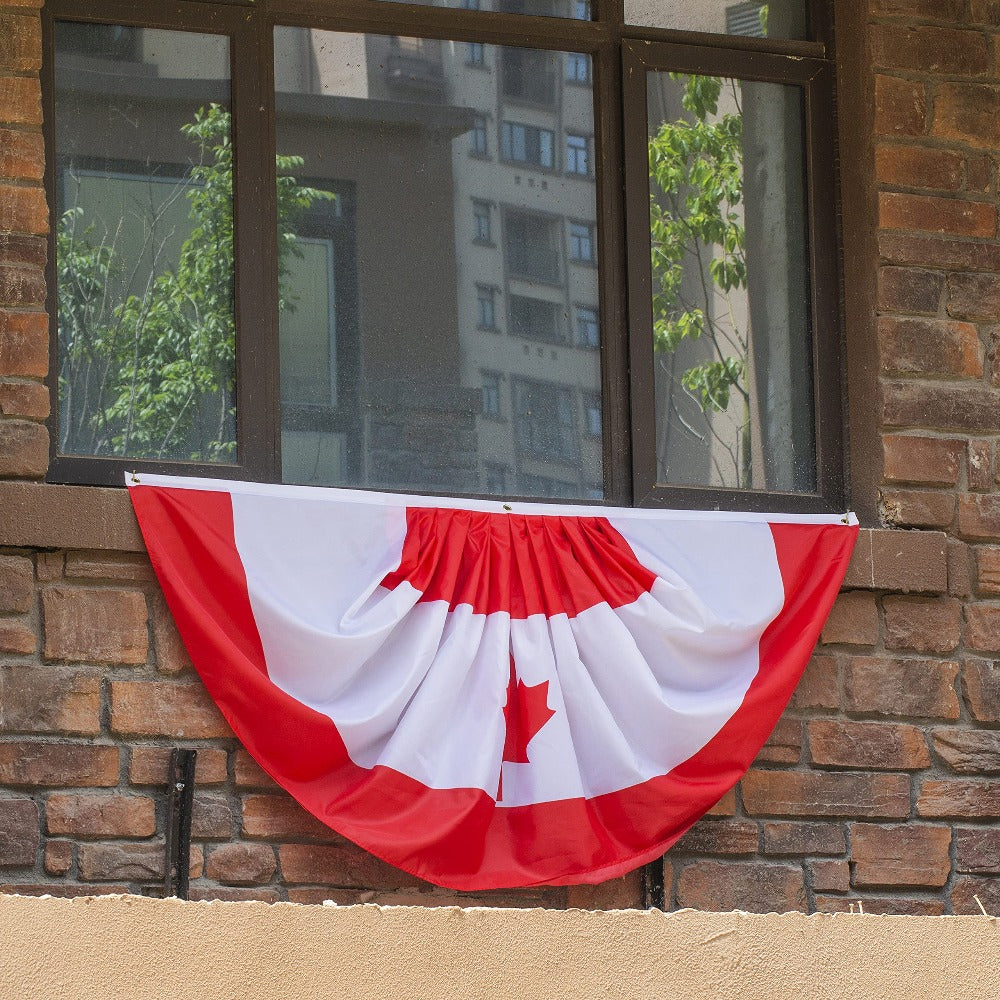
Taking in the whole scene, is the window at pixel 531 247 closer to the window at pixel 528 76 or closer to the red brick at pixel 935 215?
the window at pixel 528 76

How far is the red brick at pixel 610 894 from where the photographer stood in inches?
138

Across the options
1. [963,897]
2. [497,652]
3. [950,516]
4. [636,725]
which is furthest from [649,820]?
[950,516]

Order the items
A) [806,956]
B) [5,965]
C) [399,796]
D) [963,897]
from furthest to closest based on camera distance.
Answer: [963,897], [399,796], [806,956], [5,965]

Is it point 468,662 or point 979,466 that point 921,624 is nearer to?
point 979,466

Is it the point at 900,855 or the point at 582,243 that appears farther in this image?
the point at 582,243

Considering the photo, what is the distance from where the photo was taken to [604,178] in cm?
386

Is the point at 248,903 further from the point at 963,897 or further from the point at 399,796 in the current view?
the point at 963,897

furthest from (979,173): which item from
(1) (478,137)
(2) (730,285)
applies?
(1) (478,137)

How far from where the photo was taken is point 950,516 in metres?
3.81

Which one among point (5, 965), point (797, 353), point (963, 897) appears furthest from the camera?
point (797, 353)

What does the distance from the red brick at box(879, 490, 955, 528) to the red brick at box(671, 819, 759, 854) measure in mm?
730

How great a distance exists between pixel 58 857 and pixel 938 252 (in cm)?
225

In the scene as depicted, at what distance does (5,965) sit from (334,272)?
1962mm

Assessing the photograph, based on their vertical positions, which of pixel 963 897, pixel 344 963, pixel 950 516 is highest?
pixel 950 516
